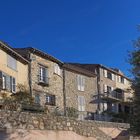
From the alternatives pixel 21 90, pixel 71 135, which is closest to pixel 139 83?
pixel 71 135

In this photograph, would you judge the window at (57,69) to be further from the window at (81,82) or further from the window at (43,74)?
the window at (81,82)

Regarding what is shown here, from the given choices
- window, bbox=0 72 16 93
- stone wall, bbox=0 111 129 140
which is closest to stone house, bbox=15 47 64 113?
window, bbox=0 72 16 93

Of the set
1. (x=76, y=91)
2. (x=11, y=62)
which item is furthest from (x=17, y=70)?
(x=76, y=91)

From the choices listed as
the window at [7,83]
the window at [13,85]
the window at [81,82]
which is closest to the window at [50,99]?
the window at [13,85]

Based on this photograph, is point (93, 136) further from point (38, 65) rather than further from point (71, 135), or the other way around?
point (38, 65)

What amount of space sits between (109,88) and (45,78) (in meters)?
28.0

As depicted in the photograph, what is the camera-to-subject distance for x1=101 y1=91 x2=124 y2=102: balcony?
78.4m

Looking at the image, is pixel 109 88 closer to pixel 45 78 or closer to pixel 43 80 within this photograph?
pixel 45 78

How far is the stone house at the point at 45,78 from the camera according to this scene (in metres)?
53.3

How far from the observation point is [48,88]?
57.6 meters

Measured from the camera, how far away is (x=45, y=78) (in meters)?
57.1


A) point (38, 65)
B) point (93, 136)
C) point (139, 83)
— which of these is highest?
point (38, 65)

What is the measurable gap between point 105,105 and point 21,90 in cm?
3554

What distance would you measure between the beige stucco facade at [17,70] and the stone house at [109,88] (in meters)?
24.6
